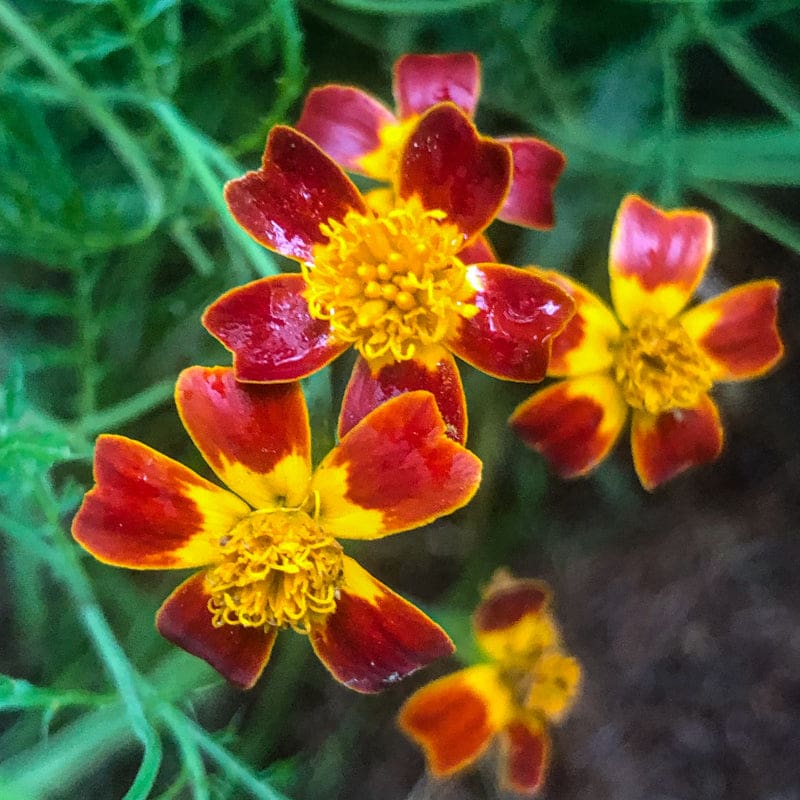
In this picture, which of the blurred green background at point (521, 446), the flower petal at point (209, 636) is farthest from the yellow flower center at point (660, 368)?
the flower petal at point (209, 636)

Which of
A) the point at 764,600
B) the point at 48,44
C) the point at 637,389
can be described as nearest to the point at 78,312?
the point at 48,44

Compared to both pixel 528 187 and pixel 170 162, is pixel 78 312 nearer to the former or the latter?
pixel 170 162

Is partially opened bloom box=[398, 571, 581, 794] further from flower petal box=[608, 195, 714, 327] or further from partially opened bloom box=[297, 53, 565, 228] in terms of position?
partially opened bloom box=[297, 53, 565, 228]

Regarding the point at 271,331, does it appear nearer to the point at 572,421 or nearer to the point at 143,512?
the point at 143,512

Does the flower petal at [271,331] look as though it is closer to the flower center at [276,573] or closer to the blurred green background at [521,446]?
the flower center at [276,573]

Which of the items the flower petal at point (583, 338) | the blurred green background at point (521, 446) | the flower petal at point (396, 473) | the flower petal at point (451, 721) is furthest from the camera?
the blurred green background at point (521, 446)

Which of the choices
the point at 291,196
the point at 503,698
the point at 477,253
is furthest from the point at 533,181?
the point at 503,698

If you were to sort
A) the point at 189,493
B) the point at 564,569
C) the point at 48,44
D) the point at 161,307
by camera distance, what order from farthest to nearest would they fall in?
the point at 564,569
the point at 161,307
the point at 48,44
the point at 189,493
